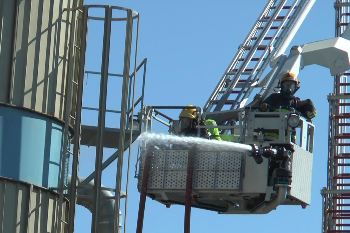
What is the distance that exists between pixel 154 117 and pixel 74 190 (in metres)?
3.84

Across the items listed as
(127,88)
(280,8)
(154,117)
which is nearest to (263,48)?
(280,8)

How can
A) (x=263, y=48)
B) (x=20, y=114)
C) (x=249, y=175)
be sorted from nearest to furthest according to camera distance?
1. (x=20, y=114)
2. (x=249, y=175)
3. (x=263, y=48)

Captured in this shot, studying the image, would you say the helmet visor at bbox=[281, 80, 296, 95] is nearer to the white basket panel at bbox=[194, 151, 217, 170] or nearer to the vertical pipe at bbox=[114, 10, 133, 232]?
the white basket panel at bbox=[194, 151, 217, 170]

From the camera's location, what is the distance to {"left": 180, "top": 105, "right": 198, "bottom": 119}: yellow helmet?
32438 millimetres

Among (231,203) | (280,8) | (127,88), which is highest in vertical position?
(280,8)

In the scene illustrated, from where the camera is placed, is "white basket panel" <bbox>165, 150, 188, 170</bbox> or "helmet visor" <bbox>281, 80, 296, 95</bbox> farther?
"white basket panel" <bbox>165, 150, 188, 170</bbox>

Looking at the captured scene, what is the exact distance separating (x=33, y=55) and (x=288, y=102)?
586cm

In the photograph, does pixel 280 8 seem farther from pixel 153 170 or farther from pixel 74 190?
pixel 74 190

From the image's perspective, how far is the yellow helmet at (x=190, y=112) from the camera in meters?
32.4

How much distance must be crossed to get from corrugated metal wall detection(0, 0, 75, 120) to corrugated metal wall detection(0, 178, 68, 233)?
68.9 inches

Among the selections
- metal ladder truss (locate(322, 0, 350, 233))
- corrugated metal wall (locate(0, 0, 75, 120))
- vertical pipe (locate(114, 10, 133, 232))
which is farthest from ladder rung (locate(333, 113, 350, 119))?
corrugated metal wall (locate(0, 0, 75, 120))

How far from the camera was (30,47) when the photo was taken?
98.5 ft

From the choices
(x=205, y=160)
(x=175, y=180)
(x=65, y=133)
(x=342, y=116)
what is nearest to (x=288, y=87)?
(x=205, y=160)

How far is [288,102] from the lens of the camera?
104 ft
